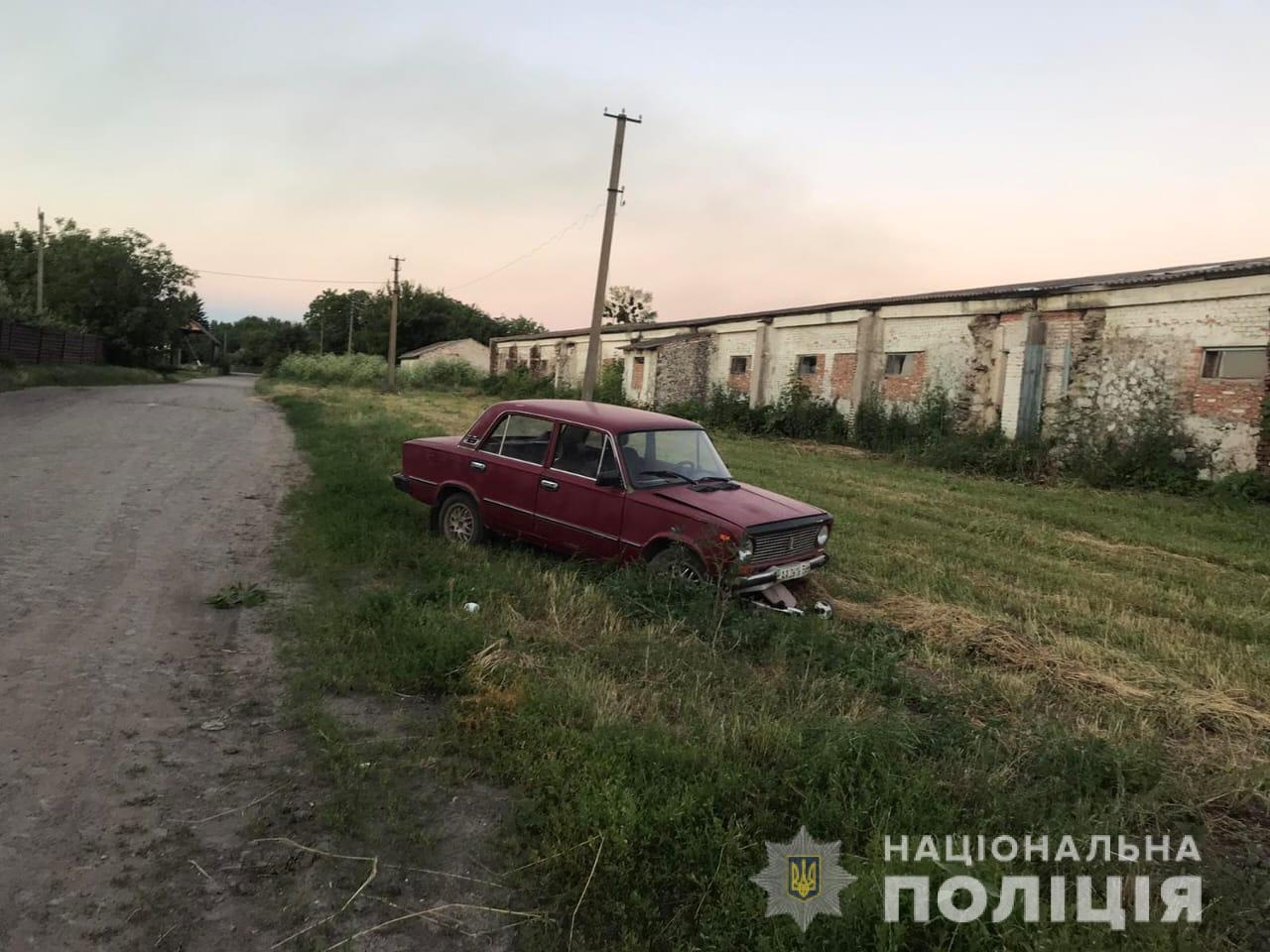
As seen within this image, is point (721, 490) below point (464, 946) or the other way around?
the other way around

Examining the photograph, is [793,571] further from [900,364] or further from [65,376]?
[65,376]

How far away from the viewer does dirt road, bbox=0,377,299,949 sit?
267 centimetres

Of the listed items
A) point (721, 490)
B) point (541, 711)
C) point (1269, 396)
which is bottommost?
point (541, 711)

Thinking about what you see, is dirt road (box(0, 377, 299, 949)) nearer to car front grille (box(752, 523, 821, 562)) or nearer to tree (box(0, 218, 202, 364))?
car front grille (box(752, 523, 821, 562))

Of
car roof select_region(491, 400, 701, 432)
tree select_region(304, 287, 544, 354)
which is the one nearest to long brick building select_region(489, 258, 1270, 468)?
car roof select_region(491, 400, 701, 432)

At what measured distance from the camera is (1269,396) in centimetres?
1367

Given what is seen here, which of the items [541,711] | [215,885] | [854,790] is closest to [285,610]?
[541,711]

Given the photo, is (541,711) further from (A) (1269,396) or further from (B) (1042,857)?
(A) (1269,396)

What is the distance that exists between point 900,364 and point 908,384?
29.6 inches

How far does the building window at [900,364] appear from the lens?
2123cm

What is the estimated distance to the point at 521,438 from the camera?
24.5 ft

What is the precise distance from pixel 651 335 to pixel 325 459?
22087mm

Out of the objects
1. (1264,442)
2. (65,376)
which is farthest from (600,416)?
(65,376)

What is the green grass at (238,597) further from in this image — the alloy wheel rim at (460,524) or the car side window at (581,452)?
the car side window at (581,452)
